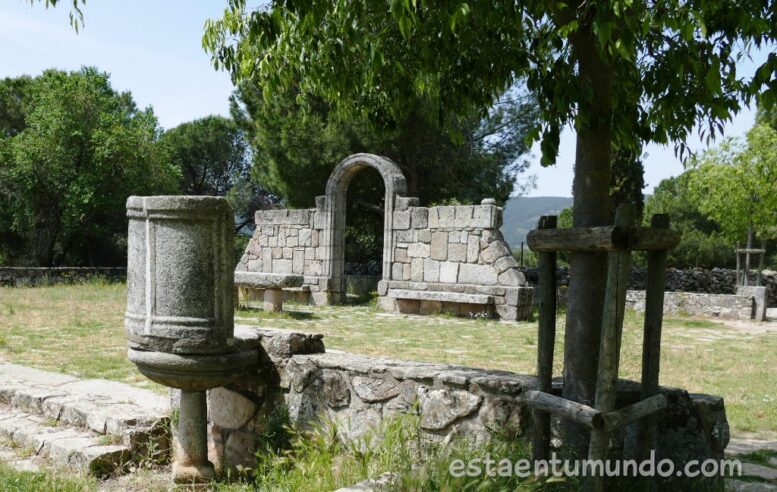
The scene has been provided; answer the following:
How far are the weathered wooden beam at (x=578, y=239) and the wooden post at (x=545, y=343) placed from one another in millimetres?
119

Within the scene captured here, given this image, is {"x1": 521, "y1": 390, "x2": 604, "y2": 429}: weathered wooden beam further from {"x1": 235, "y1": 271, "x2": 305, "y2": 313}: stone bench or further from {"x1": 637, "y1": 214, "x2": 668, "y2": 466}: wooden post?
{"x1": 235, "y1": 271, "x2": 305, "y2": 313}: stone bench

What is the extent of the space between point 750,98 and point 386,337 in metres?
6.87

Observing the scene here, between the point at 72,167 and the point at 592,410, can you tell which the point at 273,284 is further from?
the point at 72,167

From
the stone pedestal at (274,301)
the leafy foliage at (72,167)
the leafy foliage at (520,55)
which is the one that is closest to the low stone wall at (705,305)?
the stone pedestal at (274,301)

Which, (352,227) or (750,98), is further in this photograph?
(352,227)

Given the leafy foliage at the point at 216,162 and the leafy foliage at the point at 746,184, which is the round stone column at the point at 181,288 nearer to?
the leafy foliage at the point at 746,184

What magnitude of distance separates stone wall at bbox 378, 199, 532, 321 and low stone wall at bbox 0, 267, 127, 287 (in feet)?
32.0

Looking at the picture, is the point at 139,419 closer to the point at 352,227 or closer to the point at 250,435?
the point at 250,435

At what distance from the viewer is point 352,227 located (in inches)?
880

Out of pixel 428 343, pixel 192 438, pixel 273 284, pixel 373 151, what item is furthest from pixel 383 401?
pixel 373 151

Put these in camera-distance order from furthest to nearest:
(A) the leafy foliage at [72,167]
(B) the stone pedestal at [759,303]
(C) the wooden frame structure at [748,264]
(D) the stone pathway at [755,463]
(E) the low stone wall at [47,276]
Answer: (A) the leafy foliage at [72,167], (E) the low stone wall at [47,276], (C) the wooden frame structure at [748,264], (B) the stone pedestal at [759,303], (D) the stone pathway at [755,463]

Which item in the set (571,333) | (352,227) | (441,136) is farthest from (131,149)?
(571,333)

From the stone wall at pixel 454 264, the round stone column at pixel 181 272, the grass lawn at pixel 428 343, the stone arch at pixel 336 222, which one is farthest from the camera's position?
the stone arch at pixel 336 222

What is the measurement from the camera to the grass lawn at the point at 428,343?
6699mm
